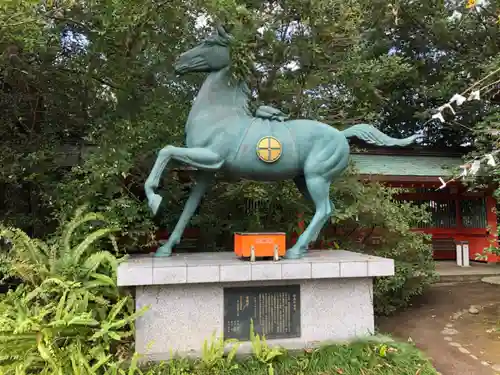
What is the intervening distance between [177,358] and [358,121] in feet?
16.1

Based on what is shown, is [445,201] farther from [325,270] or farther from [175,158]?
[175,158]

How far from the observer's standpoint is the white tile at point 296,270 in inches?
162

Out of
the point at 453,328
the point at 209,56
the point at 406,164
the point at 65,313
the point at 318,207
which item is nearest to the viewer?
the point at 65,313

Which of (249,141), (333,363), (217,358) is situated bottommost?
(333,363)

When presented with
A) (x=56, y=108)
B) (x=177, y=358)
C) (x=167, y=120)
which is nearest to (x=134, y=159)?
(x=167, y=120)

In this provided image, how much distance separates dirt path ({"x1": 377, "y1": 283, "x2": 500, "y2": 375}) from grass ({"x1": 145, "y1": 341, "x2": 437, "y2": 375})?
56 centimetres

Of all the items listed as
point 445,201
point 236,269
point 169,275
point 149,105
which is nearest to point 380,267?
point 236,269

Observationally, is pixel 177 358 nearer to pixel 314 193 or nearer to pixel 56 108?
pixel 314 193

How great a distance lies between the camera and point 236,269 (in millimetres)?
4008

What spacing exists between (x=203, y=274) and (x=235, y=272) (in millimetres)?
323

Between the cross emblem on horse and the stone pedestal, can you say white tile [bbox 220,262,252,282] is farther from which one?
the cross emblem on horse

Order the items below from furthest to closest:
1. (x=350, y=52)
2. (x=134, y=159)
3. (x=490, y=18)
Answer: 1. (x=490, y=18)
2. (x=350, y=52)
3. (x=134, y=159)

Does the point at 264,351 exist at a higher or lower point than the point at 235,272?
lower

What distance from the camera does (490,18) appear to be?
1059cm
